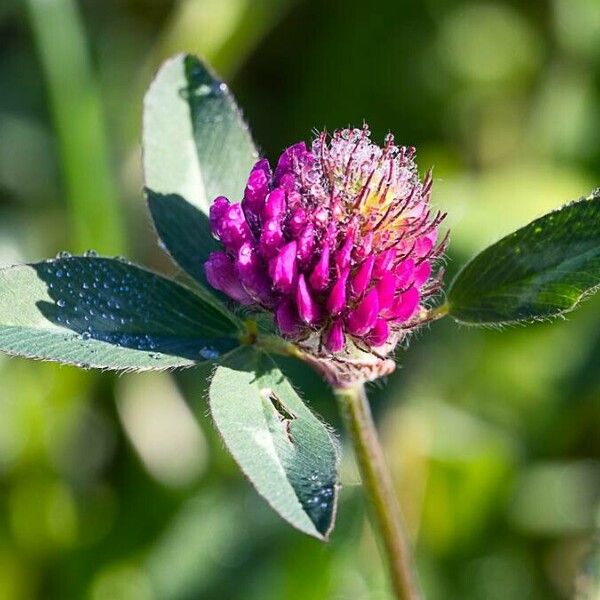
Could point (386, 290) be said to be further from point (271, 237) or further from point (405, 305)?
point (271, 237)

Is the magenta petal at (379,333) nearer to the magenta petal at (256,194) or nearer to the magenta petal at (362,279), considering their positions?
the magenta petal at (362,279)

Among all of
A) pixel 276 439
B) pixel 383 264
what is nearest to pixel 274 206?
pixel 383 264

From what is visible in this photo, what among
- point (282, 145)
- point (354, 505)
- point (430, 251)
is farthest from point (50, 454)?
point (430, 251)

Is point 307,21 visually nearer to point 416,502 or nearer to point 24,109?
point 24,109

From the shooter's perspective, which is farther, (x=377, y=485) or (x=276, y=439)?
(x=377, y=485)

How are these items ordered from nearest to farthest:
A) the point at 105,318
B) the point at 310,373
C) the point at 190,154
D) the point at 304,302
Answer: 1. the point at 304,302
2. the point at 105,318
3. the point at 190,154
4. the point at 310,373

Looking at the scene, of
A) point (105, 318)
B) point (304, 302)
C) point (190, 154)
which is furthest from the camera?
point (190, 154)
